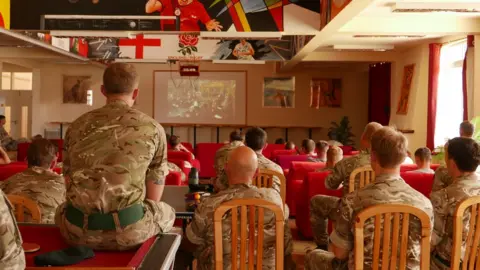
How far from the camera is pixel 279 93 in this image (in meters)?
18.2

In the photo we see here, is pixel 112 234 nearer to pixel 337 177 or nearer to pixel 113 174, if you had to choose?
pixel 113 174

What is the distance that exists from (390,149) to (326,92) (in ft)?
49.3

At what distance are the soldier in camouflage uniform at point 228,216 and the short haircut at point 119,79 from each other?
2.61 ft

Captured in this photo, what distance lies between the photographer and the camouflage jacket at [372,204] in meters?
3.22

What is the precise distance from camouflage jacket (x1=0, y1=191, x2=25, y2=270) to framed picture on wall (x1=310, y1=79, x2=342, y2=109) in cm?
1657

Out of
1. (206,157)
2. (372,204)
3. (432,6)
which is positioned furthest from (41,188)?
(206,157)

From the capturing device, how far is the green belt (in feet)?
8.93

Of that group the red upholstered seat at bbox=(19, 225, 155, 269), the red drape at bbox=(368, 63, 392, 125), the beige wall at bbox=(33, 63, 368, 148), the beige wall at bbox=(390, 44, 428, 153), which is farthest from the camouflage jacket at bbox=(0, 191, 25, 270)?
the beige wall at bbox=(33, 63, 368, 148)

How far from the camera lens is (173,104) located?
59.8 ft

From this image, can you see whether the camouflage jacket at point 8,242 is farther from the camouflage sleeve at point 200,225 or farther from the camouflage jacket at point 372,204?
the camouflage jacket at point 372,204

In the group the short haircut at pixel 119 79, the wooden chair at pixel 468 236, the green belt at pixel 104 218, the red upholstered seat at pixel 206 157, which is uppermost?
the short haircut at pixel 119 79

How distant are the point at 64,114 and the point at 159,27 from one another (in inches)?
418

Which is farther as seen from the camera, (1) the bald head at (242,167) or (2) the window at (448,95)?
(2) the window at (448,95)

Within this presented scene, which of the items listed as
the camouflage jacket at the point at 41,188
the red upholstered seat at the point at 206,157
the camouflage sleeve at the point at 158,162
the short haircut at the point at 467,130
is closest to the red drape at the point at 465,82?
the short haircut at the point at 467,130
